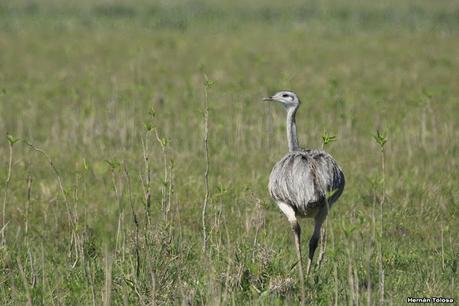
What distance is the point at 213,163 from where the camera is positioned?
33.8 ft

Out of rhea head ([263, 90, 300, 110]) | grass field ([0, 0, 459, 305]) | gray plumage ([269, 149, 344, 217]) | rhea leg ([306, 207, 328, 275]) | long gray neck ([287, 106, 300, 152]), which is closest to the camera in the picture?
grass field ([0, 0, 459, 305])

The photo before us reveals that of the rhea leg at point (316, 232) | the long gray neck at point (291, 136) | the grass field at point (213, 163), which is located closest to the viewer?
the grass field at point (213, 163)

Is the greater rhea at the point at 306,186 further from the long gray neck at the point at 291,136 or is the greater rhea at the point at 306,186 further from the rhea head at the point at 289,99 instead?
the rhea head at the point at 289,99

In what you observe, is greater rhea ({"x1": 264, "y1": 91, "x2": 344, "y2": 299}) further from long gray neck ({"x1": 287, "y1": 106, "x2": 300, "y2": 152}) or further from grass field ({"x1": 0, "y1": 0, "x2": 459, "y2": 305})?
long gray neck ({"x1": 287, "y1": 106, "x2": 300, "y2": 152})

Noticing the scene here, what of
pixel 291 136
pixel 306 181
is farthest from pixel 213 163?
pixel 306 181

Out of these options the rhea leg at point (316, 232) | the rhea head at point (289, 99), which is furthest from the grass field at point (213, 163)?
the rhea head at point (289, 99)

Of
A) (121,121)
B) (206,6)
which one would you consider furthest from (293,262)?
(206,6)

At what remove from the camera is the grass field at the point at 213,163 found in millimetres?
6160

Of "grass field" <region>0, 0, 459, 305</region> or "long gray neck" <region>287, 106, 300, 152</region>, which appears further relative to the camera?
"long gray neck" <region>287, 106, 300, 152</region>

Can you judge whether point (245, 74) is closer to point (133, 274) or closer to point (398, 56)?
point (398, 56)

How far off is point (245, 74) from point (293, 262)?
11.8 meters

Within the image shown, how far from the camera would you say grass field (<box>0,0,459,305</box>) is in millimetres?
6160

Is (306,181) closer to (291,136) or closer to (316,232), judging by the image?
(316,232)

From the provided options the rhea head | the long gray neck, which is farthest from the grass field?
the rhea head
